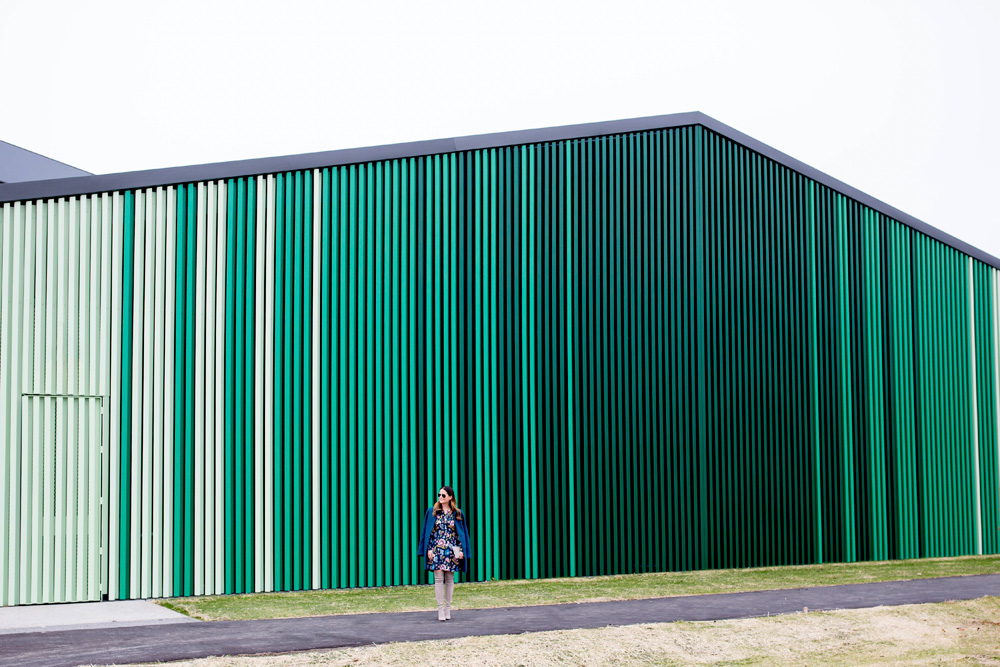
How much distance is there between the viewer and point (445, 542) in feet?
35.6

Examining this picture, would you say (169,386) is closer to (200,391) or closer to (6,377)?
(200,391)

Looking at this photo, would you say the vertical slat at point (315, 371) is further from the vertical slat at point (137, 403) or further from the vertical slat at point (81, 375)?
the vertical slat at point (81, 375)

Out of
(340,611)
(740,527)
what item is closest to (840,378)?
(740,527)

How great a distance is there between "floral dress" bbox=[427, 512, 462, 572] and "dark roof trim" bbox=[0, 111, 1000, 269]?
5.83m

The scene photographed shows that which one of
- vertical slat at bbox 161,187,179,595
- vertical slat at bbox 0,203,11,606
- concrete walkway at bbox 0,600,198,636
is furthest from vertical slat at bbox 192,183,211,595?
vertical slat at bbox 0,203,11,606

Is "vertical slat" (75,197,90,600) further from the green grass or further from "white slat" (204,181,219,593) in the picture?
"white slat" (204,181,219,593)

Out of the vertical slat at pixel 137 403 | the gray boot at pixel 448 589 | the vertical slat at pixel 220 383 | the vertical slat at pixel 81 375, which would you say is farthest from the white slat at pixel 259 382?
the gray boot at pixel 448 589

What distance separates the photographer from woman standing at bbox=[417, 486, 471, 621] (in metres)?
10.6

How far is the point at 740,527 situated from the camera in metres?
15.7

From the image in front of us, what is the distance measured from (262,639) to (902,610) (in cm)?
697

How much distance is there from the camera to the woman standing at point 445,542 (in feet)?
34.9

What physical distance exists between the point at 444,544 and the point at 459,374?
157 inches

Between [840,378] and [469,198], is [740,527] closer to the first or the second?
[840,378]

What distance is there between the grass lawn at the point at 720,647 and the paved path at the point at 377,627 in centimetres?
43
